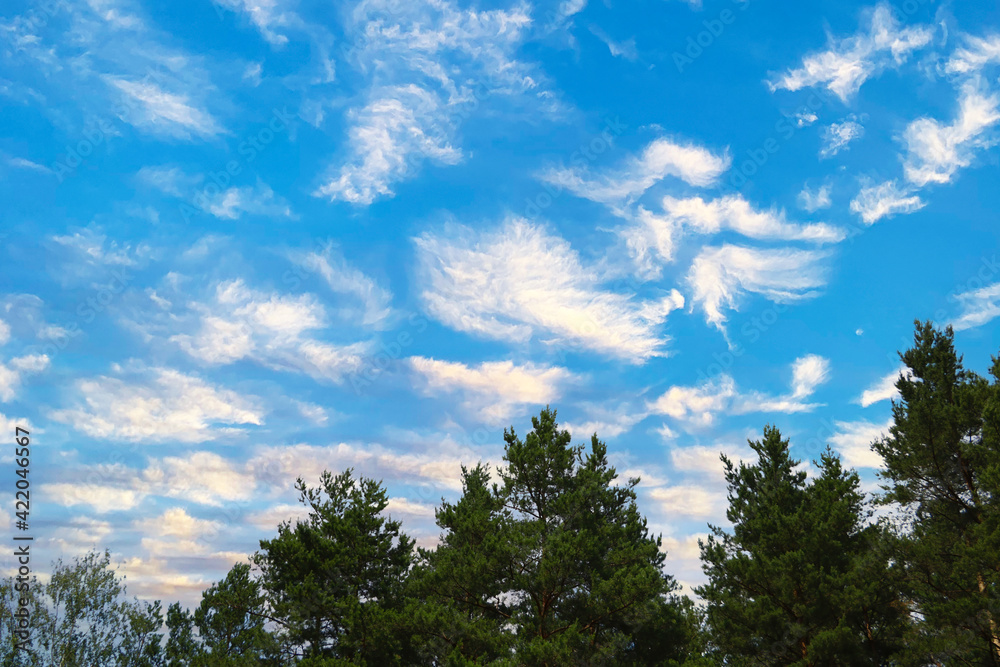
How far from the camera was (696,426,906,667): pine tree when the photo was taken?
81.7 feet

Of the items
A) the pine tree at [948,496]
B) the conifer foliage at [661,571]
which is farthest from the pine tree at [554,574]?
the pine tree at [948,496]

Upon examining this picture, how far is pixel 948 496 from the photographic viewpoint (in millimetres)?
23453

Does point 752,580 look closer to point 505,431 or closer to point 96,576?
point 505,431

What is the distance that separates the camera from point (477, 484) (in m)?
34.8

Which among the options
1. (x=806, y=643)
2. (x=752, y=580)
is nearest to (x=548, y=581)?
(x=752, y=580)

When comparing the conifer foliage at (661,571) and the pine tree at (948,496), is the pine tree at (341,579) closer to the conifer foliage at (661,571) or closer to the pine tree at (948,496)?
the conifer foliage at (661,571)

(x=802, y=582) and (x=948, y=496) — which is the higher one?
(x=948, y=496)

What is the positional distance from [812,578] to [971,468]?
7.19 meters

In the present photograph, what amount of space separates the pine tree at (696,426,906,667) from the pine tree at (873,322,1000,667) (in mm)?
1915

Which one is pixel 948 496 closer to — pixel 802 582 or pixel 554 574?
pixel 802 582

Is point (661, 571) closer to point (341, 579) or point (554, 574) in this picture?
point (554, 574)

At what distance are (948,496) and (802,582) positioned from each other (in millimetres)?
Answer: 6382

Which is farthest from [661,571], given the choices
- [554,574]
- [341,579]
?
[341,579]

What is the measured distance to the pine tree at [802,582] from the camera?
24891 millimetres
